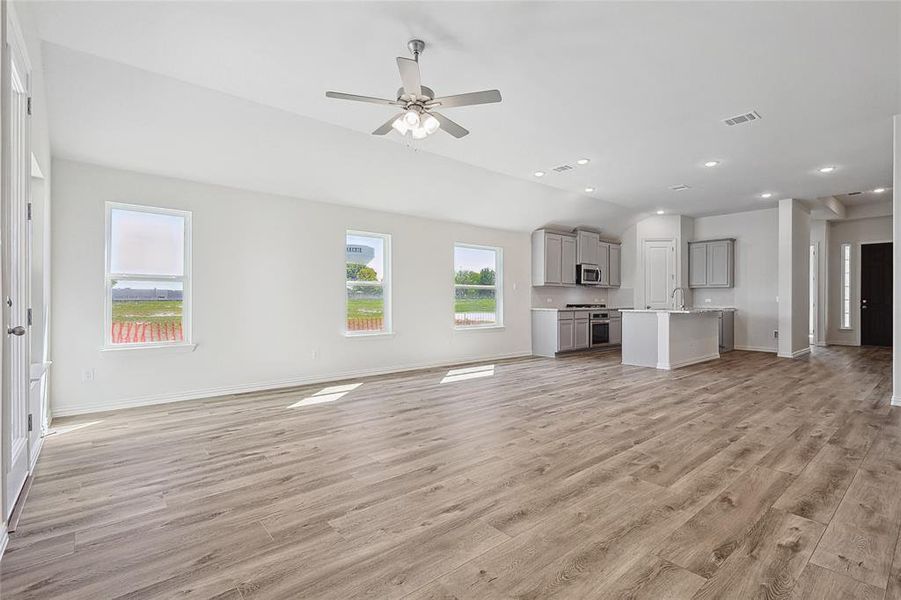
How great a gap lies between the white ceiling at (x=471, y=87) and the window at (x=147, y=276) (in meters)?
0.58

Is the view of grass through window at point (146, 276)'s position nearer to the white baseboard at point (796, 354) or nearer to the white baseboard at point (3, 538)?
the white baseboard at point (3, 538)

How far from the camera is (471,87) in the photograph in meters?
3.87

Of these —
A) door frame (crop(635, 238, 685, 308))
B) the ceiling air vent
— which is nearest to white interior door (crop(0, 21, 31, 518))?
the ceiling air vent

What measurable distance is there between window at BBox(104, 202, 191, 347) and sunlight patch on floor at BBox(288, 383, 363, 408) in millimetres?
1535

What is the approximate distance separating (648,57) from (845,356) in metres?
8.12

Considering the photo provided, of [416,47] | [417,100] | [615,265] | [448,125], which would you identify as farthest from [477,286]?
[416,47]

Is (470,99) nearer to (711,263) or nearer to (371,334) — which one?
(371,334)

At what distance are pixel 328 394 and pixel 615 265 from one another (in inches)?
298

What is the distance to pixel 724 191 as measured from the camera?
25.4 ft

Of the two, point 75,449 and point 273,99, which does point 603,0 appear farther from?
point 75,449

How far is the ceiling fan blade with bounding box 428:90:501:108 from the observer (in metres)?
3.02

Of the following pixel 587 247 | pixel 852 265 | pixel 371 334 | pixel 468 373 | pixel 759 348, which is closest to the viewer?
pixel 371 334

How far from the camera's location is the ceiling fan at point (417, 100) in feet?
9.79

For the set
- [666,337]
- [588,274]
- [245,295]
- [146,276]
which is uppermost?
[588,274]
